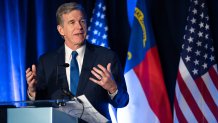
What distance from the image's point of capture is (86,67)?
303 cm

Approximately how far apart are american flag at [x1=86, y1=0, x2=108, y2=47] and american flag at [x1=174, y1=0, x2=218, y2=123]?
0.78m

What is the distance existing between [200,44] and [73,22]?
5.63 feet

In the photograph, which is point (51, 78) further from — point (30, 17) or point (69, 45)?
point (30, 17)

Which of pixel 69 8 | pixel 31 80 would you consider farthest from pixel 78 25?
pixel 31 80

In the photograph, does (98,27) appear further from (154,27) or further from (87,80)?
(87,80)

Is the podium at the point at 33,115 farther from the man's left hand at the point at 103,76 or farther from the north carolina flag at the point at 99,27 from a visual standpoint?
the north carolina flag at the point at 99,27

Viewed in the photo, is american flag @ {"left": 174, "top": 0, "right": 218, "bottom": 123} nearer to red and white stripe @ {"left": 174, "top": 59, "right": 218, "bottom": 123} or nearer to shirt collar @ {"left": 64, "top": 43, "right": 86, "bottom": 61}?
red and white stripe @ {"left": 174, "top": 59, "right": 218, "bottom": 123}

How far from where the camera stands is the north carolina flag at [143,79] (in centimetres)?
436

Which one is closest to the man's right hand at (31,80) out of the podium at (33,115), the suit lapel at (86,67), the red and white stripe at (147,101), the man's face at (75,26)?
the suit lapel at (86,67)

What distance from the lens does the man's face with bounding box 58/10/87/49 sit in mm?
3041

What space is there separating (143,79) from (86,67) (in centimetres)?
145

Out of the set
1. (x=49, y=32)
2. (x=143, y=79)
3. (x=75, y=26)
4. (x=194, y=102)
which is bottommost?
(x=194, y=102)

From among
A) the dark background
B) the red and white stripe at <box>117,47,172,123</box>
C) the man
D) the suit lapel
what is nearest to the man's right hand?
the man

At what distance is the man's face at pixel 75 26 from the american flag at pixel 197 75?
5.13 ft
